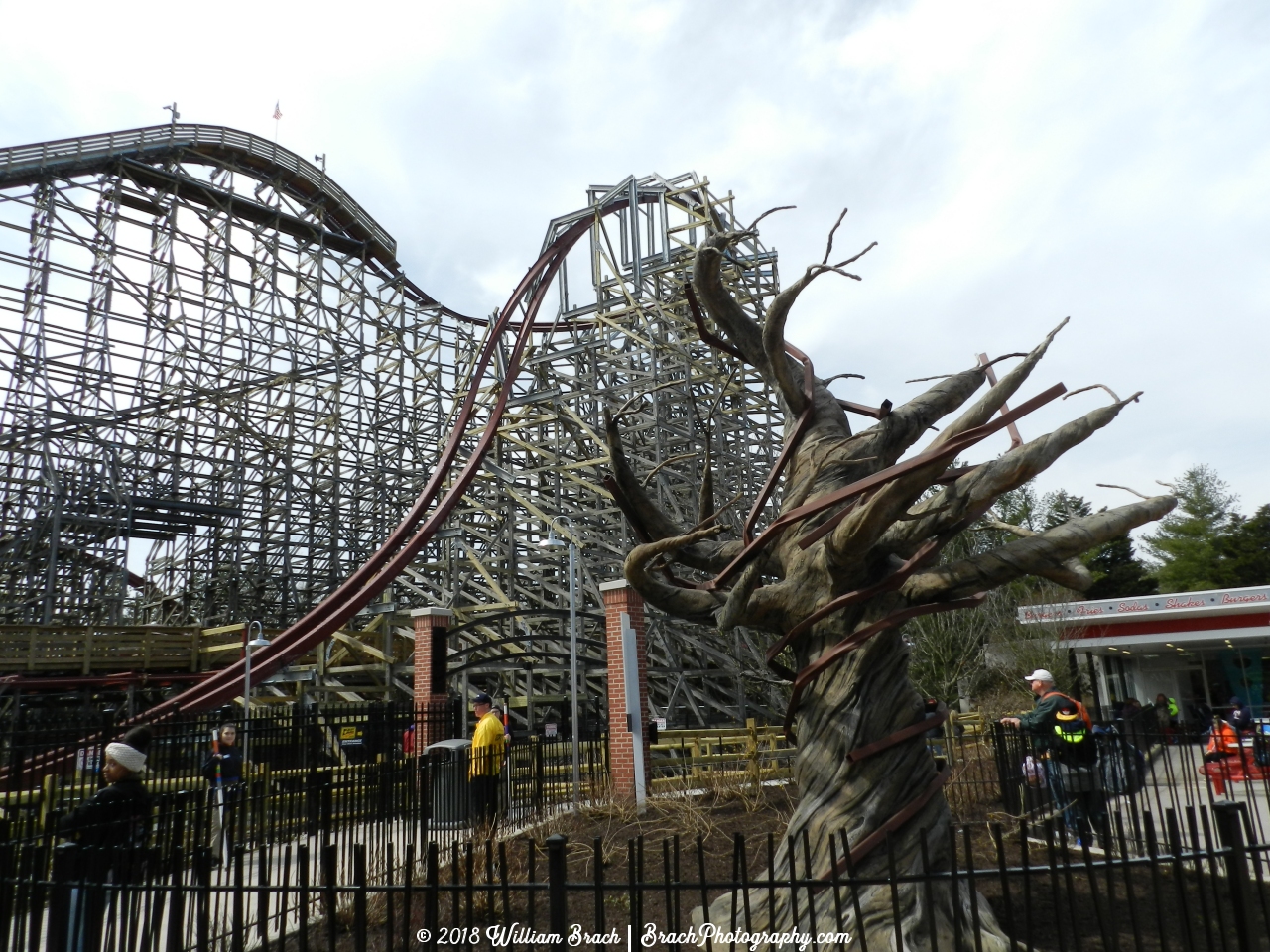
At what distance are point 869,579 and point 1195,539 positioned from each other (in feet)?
142

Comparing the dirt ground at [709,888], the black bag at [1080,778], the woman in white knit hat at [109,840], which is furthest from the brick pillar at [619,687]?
the woman in white knit hat at [109,840]

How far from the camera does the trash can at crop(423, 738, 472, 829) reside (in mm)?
8023

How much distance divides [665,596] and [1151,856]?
267 cm

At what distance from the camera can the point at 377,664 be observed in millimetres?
16297

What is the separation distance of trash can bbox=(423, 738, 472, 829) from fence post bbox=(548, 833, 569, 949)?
15.8 feet

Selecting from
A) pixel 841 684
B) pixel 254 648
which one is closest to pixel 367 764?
pixel 841 684

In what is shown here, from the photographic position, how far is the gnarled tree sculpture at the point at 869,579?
421cm

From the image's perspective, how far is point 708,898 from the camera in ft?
15.8

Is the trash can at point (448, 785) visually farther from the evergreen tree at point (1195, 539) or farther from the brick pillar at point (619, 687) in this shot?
the evergreen tree at point (1195, 539)

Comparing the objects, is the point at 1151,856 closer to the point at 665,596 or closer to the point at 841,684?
the point at 841,684

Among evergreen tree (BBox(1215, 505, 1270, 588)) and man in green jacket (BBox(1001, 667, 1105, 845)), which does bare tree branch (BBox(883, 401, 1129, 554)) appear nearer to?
man in green jacket (BBox(1001, 667, 1105, 845))

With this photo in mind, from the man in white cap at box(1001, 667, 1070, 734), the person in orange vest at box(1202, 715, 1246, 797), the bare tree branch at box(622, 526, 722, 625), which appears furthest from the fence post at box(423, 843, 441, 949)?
the person in orange vest at box(1202, 715, 1246, 797)

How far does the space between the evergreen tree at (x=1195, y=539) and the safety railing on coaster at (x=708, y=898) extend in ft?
128

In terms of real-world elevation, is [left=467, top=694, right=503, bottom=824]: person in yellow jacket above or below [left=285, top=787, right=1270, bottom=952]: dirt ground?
above
